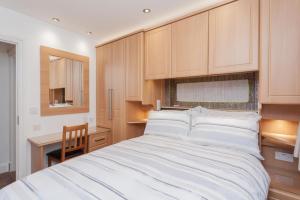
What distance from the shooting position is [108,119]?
3100 millimetres

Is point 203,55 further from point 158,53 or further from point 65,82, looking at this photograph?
point 65,82

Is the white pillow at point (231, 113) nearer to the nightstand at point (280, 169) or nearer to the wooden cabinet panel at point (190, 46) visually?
the nightstand at point (280, 169)

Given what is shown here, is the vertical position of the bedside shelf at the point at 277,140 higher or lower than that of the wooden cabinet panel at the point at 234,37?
lower

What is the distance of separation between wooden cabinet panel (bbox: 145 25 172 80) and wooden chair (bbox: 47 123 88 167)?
1.27 m

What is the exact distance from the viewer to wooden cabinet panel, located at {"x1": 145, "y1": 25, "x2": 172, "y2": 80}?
2348 mm

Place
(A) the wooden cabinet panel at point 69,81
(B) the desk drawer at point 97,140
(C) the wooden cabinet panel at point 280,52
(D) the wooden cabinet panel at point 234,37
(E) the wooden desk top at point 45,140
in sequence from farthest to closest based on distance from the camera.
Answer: (A) the wooden cabinet panel at point 69,81 < (B) the desk drawer at point 97,140 < (E) the wooden desk top at point 45,140 < (D) the wooden cabinet panel at point 234,37 < (C) the wooden cabinet panel at point 280,52

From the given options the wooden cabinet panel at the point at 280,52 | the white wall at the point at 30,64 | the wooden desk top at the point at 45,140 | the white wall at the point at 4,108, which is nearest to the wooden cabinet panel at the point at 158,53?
the wooden cabinet panel at the point at 280,52

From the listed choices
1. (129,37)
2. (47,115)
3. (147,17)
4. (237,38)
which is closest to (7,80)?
(47,115)

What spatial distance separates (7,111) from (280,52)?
4067mm

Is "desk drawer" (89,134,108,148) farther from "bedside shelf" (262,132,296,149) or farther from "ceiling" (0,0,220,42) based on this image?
"bedside shelf" (262,132,296,149)

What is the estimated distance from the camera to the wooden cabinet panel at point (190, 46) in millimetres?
2012

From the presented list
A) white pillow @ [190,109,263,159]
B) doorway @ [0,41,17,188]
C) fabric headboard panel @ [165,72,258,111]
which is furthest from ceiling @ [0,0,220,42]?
white pillow @ [190,109,263,159]

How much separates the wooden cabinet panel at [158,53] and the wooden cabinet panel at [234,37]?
60 cm

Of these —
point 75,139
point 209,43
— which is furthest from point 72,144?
point 209,43
